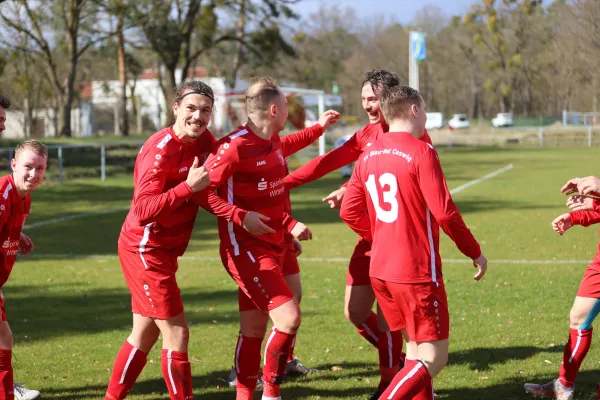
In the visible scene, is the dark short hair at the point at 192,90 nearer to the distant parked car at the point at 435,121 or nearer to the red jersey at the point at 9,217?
the red jersey at the point at 9,217

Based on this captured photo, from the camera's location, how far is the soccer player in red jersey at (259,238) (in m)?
5.01

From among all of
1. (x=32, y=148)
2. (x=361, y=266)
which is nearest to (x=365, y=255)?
(x=361, y=266)

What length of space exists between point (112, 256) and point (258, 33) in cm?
2877

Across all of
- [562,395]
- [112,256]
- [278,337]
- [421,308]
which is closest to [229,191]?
[278,337]

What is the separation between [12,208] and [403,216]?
2512 mm

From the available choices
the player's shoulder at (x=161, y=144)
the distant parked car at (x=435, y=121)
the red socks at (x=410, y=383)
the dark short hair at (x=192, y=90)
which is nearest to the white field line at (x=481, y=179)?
the dark short hair at (x=192, y=90)

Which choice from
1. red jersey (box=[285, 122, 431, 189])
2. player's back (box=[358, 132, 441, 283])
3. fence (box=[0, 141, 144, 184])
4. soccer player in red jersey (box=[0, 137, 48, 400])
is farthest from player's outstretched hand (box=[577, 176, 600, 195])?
fence (box=[0, 141, 144, 184])

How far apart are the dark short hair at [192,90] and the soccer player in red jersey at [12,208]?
3.15 ft

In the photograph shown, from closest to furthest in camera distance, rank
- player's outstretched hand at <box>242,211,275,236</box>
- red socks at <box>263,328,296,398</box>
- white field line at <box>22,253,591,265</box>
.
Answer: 1. player's outstretched hand at <box>242,211,275,236</box>
2. red socks at <box>263,328,296,398</box>
3. white field line at <box>22,253,591,265</box>

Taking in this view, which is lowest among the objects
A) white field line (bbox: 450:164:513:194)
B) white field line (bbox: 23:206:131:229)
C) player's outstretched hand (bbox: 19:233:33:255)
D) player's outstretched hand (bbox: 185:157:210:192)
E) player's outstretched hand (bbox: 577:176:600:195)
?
white field line (bbox: 23:206:131:229)

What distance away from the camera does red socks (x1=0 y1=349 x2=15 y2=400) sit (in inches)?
195

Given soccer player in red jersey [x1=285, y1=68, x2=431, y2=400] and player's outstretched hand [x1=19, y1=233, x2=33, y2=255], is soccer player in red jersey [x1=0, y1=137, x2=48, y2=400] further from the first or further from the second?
soccer player in red jersey [x1=285, y1=68, x2=431, y2=400]

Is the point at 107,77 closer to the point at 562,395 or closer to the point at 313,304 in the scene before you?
the point at 313,304

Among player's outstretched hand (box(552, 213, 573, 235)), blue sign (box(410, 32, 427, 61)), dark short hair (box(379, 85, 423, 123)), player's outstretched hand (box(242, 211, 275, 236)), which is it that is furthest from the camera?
blue sign (box(410, 32, 427, 61))
